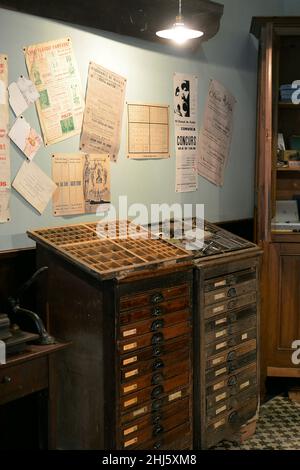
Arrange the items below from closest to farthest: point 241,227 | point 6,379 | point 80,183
A: point 6,379 → point 80,183 → point 241,227

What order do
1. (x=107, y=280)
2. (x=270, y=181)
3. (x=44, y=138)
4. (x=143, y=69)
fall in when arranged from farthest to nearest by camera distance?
(x=270, y=181) → (x=143, y=69) → (x=44, y=138) → (x=107, y=280)

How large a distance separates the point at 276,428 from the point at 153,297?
1434 millimetres

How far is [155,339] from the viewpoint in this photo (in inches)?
116

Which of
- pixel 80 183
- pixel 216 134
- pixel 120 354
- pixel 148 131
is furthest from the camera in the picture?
pixel 216 134

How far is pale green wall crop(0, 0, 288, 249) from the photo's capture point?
3021 mm

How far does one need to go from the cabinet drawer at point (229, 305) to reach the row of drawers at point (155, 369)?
0.16 metres

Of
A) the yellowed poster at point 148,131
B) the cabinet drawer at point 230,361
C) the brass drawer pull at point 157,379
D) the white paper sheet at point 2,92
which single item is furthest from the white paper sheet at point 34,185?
the cabinet drawer at point 230,361

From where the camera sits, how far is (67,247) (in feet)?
9.37

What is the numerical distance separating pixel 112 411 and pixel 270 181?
1.96 meters

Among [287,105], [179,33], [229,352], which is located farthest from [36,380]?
[287,105]

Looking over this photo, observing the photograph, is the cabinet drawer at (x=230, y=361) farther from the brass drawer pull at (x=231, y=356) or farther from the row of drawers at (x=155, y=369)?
the row of drawers at (x=155, y=369)

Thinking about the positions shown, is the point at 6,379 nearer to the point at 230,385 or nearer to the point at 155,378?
the point at 155,378
